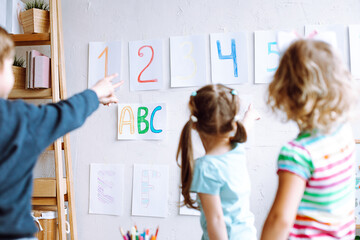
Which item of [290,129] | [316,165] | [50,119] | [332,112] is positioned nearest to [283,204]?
[316,165]

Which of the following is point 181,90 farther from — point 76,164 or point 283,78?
point 283,78

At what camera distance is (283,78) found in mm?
786

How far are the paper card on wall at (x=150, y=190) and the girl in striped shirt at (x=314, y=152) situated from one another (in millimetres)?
1104

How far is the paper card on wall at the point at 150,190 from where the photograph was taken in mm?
1835

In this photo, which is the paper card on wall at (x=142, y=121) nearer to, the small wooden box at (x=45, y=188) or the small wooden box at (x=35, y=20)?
the small wooden box at (x=45, y=188)

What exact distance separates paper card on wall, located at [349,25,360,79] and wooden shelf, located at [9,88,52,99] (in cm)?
140

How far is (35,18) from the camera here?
5.90 feet

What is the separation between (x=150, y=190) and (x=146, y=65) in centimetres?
61

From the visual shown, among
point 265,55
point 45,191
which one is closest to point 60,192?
point 45,191

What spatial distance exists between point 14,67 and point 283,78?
1.43 meters

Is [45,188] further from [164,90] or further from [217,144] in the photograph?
[217,144]

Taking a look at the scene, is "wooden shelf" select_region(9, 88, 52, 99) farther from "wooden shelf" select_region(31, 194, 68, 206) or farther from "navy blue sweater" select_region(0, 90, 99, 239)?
"navy blue sweater" select_region(0, 90, 99, 239)

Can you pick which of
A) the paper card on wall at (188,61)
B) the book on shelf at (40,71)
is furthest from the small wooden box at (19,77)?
the paper card on wall at (188,61)

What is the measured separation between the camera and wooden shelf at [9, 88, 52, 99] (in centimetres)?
181
